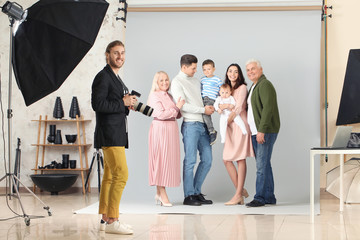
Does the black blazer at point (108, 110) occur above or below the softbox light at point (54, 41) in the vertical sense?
below

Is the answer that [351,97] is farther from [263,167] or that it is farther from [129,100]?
[129,100]

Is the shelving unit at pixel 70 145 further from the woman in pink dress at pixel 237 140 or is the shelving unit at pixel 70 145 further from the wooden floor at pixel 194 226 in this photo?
the woman in pink dress at pixel 237 140

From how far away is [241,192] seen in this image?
20.8 feet

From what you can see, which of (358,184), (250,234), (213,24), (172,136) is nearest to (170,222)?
(250,234)

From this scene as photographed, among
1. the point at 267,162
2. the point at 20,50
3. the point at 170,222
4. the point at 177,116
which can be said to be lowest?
the point at 170,222

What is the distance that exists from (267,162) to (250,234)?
2.01 meters

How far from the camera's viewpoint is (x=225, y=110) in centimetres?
641

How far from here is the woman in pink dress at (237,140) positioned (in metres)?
6.33

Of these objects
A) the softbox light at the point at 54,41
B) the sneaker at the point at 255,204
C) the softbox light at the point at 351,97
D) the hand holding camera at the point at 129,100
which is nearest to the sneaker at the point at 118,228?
the hand holding camera at the point at 129,100

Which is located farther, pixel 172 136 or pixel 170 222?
pixel 172 136

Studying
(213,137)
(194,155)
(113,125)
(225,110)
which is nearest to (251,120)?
(225,110)

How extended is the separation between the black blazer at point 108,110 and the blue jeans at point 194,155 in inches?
81.2

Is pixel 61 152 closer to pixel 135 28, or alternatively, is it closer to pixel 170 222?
pixel 135 28

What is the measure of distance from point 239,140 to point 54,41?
2.65 metres
